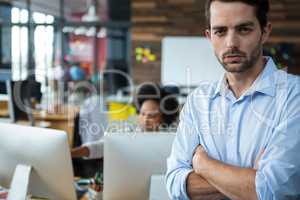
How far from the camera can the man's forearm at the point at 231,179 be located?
3.96 ft

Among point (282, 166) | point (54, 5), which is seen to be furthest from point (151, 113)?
point (54, 5)

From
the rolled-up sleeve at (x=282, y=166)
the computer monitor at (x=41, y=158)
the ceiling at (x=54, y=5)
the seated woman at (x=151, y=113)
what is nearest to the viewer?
the rolled-up sleeve at (x=282, y=166)

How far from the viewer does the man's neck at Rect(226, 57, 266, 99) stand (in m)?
1.31

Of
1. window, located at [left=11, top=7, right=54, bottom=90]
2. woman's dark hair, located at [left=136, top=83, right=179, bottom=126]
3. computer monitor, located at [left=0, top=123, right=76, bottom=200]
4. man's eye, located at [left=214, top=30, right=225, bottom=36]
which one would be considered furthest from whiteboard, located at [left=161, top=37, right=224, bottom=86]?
man's eye, located at [left=214, top=30, right=225, bottom=36]

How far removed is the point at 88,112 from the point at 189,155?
282 centimetres

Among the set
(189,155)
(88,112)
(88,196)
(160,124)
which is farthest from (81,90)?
(189,155)

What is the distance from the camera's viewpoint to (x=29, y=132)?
1.68 meters

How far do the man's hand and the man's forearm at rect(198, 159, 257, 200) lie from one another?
13mm

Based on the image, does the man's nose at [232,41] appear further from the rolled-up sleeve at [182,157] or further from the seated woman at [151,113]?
the seated woman at [151,113]

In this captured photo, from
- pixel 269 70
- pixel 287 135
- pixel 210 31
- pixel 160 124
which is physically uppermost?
pixel 210 31

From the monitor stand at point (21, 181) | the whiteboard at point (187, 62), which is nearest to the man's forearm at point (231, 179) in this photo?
the monitor stand at point (21, 181)

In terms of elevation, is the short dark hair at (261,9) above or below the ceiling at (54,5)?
below

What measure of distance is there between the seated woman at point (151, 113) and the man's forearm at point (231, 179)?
1.43 meters

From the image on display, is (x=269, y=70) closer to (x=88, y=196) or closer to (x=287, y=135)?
(x=287, y=135)
